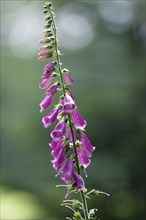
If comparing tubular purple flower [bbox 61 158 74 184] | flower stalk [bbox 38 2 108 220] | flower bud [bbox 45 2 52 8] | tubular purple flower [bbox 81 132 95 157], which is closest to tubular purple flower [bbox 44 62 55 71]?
flower stalk [bbox 38 2 108 220]

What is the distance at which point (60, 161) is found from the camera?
10.9ft

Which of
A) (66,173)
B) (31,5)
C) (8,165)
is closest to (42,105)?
(66,173)

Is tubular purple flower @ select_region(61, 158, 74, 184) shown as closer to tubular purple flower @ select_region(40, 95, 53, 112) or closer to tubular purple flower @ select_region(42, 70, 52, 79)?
tubular purple flower @ select_region(40, 95, 53, 112)

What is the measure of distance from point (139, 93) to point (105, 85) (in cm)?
167

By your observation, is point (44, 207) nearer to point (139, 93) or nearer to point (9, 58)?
point (139, 93)

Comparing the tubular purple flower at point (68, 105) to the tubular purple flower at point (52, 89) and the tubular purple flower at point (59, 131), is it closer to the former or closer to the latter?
the tubular purple flower at point (59, 131)

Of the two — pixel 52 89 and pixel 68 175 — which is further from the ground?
pixel 52 89

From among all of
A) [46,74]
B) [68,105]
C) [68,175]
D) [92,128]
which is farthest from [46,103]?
[92,128]

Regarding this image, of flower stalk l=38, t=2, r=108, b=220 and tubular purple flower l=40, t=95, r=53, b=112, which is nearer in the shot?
flower stalk l=38, t=2, r=108, b=220

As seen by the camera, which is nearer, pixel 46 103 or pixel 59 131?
pixel 59 131

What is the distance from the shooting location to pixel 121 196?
17266mm

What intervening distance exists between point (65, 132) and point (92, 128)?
13.4 m

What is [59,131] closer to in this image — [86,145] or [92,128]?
[86,145]

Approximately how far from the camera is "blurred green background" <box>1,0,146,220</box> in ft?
51.8
